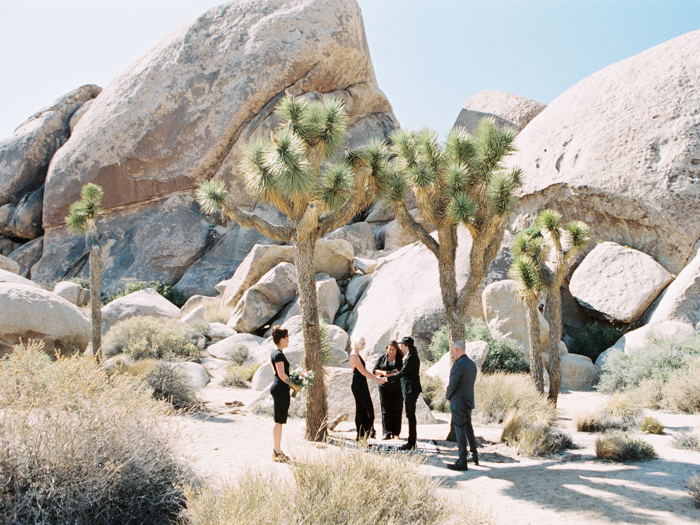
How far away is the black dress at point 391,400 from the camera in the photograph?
798 centimetres

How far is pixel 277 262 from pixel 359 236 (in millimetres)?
6277

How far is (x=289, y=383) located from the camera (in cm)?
647

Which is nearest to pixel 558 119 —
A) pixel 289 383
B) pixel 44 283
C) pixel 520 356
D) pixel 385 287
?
pixel 385 287

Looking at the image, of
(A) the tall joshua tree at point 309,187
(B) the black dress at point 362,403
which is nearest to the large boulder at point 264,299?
(A) the tall joshua tree at point 309,187

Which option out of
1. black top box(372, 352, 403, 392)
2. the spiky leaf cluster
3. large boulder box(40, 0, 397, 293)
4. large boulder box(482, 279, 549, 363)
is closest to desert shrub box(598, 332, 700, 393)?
large boulder box(482, 279, 549, 363)

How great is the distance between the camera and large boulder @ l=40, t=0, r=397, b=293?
25375 mm

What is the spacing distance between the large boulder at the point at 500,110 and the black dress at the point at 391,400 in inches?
884

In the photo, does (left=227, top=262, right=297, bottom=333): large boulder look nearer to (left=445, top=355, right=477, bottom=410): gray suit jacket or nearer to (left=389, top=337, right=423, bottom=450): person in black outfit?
(left=389, top=337, right=423, bottom=450): person in black outfit

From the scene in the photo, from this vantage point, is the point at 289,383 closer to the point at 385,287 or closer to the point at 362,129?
the point at 385,287

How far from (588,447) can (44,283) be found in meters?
25.4

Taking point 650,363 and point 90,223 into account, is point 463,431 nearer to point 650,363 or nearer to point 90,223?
point 650,363

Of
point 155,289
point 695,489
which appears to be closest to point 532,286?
point 695,489

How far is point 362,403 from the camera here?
26.0 feet

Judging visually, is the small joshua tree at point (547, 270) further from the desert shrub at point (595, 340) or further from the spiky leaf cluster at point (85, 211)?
the spiky leaf cluster at point (85, 211)
